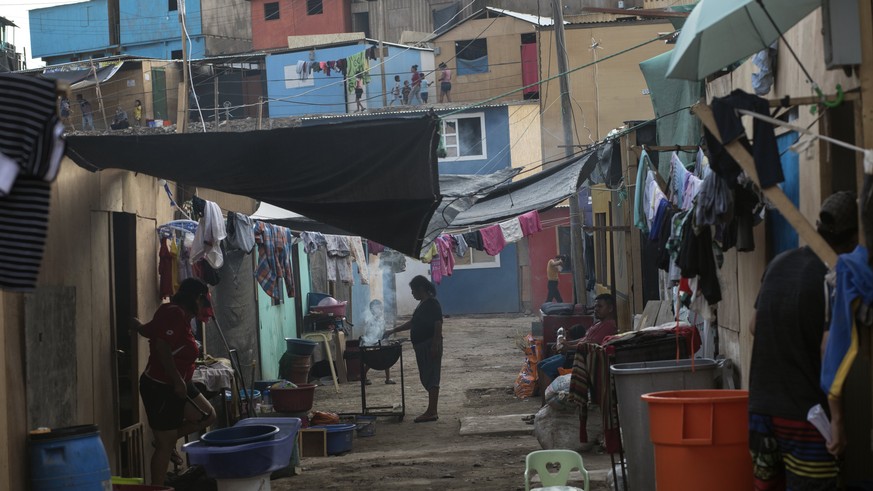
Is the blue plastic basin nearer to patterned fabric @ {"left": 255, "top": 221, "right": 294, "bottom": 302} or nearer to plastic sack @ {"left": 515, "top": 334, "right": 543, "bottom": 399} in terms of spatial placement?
patterned fabric @ {"left": 255, "top": 221, "right": 294, "bottom": 302}

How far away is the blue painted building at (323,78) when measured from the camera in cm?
3775

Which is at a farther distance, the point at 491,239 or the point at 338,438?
the point at 491,239

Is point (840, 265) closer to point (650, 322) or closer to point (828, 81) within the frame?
point (828, 81)

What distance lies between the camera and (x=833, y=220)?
14.8 ft

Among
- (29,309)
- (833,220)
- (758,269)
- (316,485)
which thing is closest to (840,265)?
(833,220)

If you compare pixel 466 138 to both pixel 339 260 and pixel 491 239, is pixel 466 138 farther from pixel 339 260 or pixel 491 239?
pixel 339 260

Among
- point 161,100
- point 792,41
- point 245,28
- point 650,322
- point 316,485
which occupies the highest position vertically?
point 245,28

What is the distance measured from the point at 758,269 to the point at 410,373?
46.5 ft

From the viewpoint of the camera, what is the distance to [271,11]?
45.6 m

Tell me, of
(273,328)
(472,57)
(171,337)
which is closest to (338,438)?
(171,337)

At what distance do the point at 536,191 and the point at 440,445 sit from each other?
382 centimetres

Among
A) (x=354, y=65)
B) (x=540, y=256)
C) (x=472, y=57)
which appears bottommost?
(x=540, y=256)

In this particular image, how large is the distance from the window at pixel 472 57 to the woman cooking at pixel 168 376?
29.9 metres

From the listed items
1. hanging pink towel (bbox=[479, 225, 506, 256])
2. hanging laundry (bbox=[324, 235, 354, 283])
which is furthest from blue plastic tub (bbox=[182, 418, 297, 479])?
hanging pink towel (bbox=[479, 225, 506, 256])
